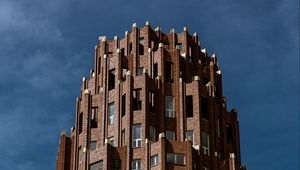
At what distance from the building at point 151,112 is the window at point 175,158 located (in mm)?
103

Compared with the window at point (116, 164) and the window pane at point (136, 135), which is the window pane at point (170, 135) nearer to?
the window pane at point (136, 135)

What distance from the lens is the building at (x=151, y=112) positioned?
8912 cm

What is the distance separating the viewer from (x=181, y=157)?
3482 inches

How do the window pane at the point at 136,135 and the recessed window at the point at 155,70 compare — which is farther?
the recessed window at the point at 155,70

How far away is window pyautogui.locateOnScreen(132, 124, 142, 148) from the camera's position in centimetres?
9044

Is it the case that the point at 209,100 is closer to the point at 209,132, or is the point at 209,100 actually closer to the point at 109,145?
the point at 209,132

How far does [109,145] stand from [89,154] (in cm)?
309

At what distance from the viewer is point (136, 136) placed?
298 ft

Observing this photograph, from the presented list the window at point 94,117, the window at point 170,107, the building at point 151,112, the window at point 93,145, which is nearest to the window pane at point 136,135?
the building at point 151,112

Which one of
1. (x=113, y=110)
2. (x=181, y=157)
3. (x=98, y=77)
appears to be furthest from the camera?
(x=98, y=77)

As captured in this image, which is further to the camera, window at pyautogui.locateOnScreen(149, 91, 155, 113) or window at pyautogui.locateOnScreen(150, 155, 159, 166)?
window at pyautogui.locateOnScreen(149, 91, 155, 113)

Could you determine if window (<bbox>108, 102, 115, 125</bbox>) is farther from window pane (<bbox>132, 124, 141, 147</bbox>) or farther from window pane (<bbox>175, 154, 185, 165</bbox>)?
window pane (<bbox>175, 154, 185, 165</bbox>)

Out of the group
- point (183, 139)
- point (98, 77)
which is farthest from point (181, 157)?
point (98, 77)

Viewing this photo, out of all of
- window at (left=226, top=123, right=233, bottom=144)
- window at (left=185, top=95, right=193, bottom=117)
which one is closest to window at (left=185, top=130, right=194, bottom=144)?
window at (left=185, top=95, right=193, bottom=117)
